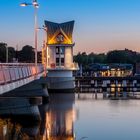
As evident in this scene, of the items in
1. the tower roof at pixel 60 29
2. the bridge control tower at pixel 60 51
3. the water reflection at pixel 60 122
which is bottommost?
the water reflection at pixel 60 122

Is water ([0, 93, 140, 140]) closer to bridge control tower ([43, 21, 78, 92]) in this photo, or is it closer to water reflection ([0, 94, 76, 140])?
water reflection ([0, 94, 76, 140])

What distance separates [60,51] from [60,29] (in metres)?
7.21

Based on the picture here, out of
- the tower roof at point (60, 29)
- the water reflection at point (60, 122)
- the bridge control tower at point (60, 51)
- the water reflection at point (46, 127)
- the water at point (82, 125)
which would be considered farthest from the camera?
the tower roof at point (60, 29)

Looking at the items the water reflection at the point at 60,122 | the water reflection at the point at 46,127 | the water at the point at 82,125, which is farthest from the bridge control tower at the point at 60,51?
the water reflection at the point at 46,127

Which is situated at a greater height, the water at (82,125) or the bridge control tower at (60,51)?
the bridge control tower at (60,51)

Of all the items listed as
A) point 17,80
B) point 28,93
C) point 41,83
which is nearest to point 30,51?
point 41,83

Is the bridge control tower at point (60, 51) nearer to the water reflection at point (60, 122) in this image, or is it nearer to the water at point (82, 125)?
the water reflection at point (60, 122)

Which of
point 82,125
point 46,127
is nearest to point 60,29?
point 82,125

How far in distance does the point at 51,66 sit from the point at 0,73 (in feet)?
304

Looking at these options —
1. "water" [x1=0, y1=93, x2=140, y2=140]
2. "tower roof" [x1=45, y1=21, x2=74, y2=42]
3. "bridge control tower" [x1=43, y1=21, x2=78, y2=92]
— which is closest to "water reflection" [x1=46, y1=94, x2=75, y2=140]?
"water" [x1=0, y1=93, x2=140, y2=140]

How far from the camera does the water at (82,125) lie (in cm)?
4375

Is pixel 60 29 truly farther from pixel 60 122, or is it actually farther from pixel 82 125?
pixel 82 125

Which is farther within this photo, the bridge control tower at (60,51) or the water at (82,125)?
the bridge control tower at (60,51)

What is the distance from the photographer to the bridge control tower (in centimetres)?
11912
